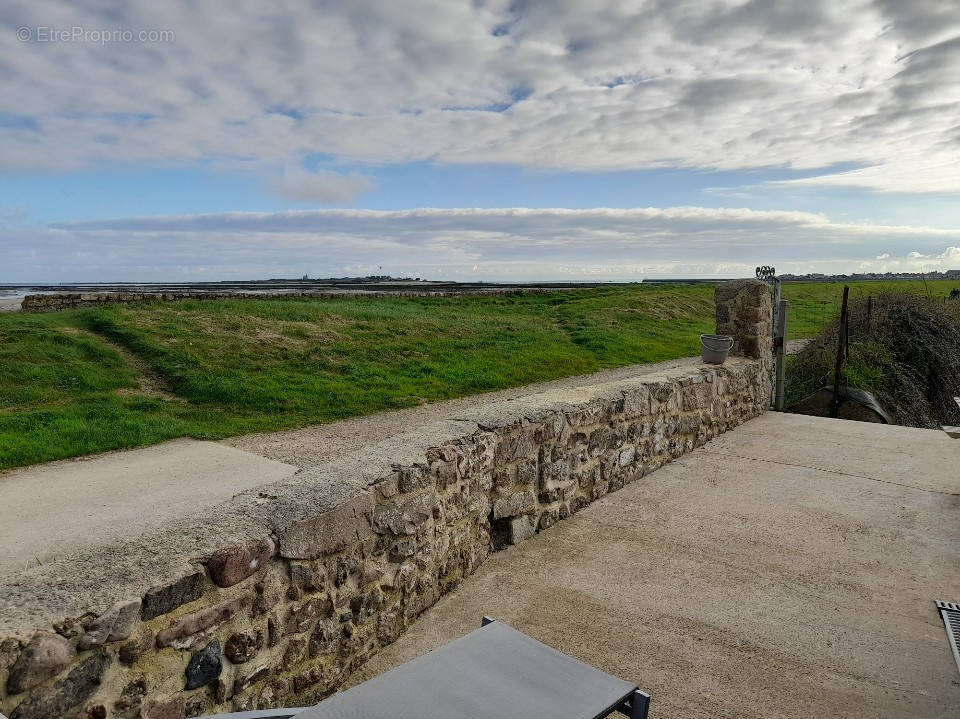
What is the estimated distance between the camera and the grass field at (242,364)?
10.2 m

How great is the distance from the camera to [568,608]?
4090 millimetres

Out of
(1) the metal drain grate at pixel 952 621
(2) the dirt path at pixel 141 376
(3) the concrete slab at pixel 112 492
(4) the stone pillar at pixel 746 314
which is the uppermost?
(4) the stone pillar at pixel 746 314

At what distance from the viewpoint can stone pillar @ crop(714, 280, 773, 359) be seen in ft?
30.4

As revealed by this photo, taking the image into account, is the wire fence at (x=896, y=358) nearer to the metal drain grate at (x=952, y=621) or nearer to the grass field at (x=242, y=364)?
the grass field at (x=242, y=364)

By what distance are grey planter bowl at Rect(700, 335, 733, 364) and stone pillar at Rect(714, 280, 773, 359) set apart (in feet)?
3.00

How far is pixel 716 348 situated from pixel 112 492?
742cm

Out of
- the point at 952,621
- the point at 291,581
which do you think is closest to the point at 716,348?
the point at 952,621

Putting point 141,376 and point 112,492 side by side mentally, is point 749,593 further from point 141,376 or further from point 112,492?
point 141,376

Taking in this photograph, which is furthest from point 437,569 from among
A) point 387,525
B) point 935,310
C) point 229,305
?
point 229,305

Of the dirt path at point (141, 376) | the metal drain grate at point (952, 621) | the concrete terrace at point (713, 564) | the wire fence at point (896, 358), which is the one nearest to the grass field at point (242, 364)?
the dirt path at point (141, 376)

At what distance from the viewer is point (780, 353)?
404 inches

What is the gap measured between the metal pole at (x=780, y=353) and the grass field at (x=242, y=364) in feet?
18.3

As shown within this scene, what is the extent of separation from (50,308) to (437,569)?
23.3 m

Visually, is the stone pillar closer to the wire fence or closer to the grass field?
A: the wire fence
